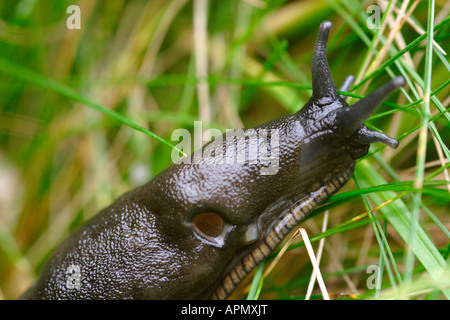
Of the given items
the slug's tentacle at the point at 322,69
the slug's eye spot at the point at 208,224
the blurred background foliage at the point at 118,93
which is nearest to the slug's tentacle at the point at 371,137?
the slug's tentacle at the point at 322,69

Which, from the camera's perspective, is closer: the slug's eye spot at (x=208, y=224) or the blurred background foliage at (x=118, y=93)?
the slug's eye spot at (x=208, y=224)

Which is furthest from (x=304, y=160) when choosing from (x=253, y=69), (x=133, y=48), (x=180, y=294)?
(x=133, y=48)

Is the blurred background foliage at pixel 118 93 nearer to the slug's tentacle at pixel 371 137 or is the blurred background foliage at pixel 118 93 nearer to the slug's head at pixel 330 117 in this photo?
the slug's head at pixel 330 117

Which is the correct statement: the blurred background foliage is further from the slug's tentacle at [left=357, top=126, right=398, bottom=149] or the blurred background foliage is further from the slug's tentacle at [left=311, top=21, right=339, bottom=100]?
the slug's tentacle at [left=357, top=126, right=398, bottom=149]

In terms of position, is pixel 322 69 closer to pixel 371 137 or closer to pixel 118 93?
pixel 371 137

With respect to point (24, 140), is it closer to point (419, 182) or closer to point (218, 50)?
point (218, 50)

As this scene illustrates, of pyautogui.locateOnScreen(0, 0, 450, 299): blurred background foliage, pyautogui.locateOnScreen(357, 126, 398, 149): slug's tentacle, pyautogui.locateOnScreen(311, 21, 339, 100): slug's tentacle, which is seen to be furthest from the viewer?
pyautogui.locateOnScreen(0, 0, 450, 299): blurred background foliage

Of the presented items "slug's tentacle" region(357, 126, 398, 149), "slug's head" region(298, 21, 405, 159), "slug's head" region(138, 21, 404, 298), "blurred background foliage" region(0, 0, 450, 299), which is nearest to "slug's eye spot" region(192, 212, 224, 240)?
"slug's head" region(138, 21, 404, 298)
